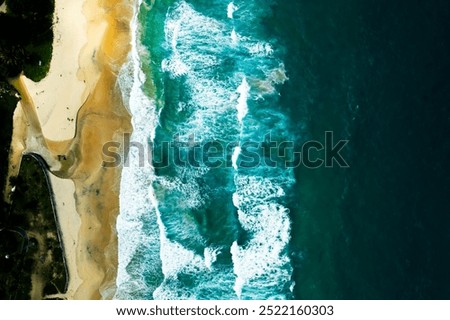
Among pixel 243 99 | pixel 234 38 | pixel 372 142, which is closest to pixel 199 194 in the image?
pixel 243 99

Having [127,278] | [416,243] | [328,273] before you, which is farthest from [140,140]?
[416,243]

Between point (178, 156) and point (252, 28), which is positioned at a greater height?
point (252, 28)

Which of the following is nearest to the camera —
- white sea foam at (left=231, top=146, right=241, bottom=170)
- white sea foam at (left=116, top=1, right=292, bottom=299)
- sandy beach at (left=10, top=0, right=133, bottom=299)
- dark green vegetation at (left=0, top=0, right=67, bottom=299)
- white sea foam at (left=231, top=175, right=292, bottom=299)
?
white sea foam at (left=231, top=175, right=292, bottom=299)

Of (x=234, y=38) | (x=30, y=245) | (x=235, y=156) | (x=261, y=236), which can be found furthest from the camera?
(x=234, y=38)

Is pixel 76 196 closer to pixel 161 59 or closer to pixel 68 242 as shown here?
pixel 68 242

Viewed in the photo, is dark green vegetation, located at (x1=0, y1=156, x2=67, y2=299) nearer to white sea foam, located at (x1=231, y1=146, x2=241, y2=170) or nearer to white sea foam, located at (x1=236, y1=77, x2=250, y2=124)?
white sea foam, located at (x1=231, y1=146, x2=241, y2=170)

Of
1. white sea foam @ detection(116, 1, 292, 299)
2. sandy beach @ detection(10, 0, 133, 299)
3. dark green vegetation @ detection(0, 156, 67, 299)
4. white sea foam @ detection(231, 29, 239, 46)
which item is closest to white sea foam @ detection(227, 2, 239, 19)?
white sea foam @ detection(116, 1, 292, 299)

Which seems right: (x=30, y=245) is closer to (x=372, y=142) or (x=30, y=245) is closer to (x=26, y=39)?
(x=26, y=39)
